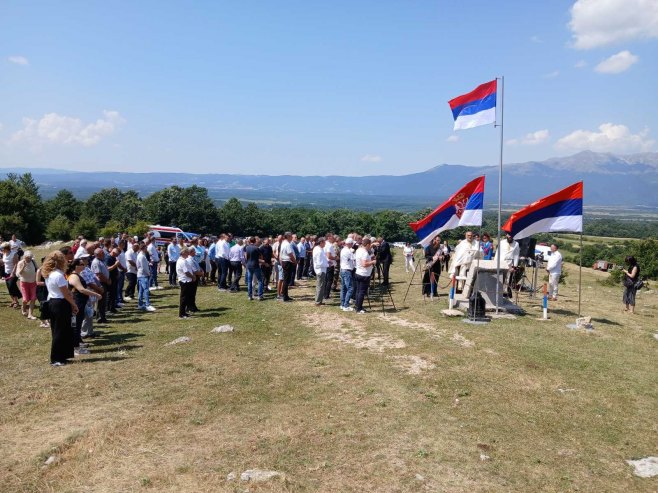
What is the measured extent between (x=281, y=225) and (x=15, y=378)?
99.2 metres

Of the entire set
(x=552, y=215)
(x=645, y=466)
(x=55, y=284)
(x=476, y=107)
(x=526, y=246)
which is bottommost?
(x=645, y=466)

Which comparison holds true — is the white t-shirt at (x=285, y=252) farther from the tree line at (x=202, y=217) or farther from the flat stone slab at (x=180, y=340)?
the tree line at (x=202, y=217)

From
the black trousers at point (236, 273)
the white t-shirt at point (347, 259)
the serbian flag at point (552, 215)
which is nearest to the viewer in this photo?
the serbian flag at point (552, 215)

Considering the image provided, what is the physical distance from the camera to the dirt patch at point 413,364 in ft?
31.1

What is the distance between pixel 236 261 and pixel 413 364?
10419 mm

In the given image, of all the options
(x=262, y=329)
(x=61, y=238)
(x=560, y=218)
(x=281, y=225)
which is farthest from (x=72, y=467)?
(x=281, y=225)

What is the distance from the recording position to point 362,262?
47.0ft

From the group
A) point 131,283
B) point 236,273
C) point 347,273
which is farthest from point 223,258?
point 347,273

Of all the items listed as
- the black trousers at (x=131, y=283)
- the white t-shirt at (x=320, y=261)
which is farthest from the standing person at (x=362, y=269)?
the black trousers at (x=131, y=283)

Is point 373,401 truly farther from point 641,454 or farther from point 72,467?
point 72,467

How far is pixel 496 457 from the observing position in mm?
6387

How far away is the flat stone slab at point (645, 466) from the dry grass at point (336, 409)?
0.12 metres

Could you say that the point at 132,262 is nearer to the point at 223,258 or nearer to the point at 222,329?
the point at 223,258

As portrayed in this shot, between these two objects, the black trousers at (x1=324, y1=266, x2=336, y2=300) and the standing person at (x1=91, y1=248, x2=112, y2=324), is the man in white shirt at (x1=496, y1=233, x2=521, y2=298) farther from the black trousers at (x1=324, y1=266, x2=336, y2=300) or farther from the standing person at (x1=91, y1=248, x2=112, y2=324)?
the standing person at (x1=91, y1=248, x2=112, y2=324)
